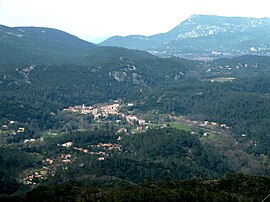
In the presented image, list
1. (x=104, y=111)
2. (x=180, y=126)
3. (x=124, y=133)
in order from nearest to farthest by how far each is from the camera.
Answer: (x=124, y=133), (x=180, y=126), (x=104, y=111)

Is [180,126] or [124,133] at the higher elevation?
[124,133]

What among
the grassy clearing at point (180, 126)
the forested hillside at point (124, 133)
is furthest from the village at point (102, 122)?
the forested hillside at point (124, 133)

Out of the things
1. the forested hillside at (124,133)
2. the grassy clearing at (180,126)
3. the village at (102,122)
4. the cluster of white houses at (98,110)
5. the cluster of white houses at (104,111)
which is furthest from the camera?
the cluster of white houses at (98,110)

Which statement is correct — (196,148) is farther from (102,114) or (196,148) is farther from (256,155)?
(102,114)

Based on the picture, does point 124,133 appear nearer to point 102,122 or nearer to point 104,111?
point 102,122

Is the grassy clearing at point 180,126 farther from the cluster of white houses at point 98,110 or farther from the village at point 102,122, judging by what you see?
the cluster of white houses at point 98,110

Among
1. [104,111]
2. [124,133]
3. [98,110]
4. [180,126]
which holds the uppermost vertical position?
[124,133]

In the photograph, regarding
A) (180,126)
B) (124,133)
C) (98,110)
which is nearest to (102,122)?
(98,110)

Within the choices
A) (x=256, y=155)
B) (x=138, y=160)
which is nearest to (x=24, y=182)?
(x=138, y=160)

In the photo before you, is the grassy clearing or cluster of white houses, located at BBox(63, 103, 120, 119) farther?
cluster of white houses, located at BBox(63, 103, 120, 119)

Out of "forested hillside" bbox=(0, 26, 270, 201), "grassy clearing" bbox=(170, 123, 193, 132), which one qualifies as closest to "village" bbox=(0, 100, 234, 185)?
"grassy clearing" bbox=(170, 123, 193, 132)

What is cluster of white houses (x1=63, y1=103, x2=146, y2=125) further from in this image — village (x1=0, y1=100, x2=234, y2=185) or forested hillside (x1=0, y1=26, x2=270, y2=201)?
forested hillside (x1=0, y1=26, x2=270, y2=201)
